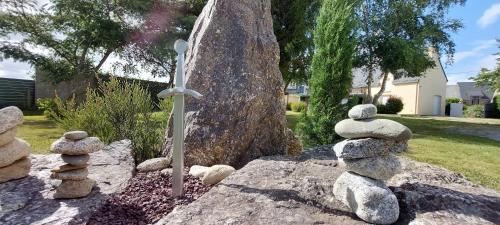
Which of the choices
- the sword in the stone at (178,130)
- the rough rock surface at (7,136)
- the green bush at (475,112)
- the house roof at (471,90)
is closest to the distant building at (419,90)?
the green bush at (475,112)

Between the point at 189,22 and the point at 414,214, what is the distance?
12102 millimetres

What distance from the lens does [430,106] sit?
3303cm

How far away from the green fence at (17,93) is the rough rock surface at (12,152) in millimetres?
17086

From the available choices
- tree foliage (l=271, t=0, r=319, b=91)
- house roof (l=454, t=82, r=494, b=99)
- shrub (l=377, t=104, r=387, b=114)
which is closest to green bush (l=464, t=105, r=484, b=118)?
shrub (l=377, t=104, r=387, b=114)

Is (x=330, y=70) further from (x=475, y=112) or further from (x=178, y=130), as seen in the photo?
(x=475, y=112)

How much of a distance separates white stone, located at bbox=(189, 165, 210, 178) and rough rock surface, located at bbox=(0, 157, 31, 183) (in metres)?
→ 1.81

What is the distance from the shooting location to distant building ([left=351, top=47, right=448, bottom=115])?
31578 mm

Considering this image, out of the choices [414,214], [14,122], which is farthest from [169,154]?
[414,214]

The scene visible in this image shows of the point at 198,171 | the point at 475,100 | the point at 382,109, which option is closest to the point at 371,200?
the point at 198,171

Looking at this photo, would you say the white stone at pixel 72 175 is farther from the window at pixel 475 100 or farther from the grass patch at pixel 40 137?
the window at pixel 475 100

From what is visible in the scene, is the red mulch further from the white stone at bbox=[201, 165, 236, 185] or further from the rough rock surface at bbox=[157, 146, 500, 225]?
the rough rock surface at bbox=[157, 146, 500, 225]

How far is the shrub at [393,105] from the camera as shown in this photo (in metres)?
30.7

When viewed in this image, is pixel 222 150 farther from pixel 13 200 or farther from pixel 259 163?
pixel 13 200

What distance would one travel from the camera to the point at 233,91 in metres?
4.44
